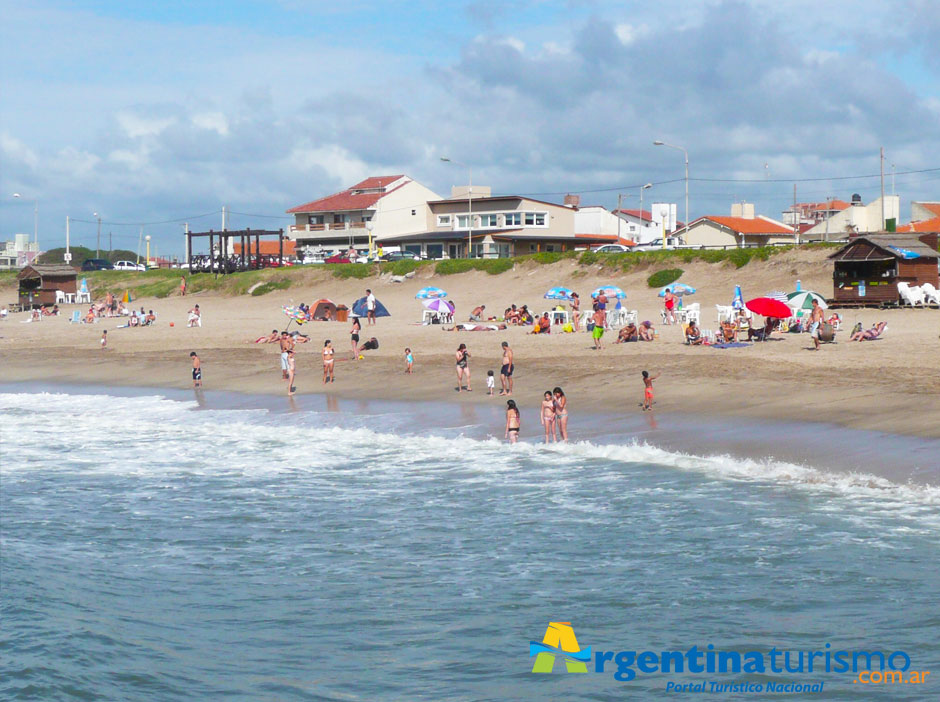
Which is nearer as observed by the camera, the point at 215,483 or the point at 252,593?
the point at 252,593

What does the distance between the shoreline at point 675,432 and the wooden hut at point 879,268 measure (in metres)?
16.9

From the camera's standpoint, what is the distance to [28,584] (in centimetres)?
1337

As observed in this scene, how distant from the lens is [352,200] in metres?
90.9

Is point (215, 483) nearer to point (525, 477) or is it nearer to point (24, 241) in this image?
point (525, 477)

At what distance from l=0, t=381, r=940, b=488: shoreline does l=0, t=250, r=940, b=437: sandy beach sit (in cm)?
61

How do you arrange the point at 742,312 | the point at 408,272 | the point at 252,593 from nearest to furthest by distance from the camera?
the point at 252,593, the point at 742,312, the point at 408,272

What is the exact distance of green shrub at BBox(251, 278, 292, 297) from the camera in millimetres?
62000

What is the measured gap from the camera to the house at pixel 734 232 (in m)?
78.8

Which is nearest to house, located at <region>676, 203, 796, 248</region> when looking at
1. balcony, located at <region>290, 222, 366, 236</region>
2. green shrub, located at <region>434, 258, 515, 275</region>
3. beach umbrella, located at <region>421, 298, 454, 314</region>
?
green shrub, located at <region>434, 258, 515, 275</region>

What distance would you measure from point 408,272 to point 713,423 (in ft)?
131

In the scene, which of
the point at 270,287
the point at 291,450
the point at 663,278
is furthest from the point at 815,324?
the point at 270,287

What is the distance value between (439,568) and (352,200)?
7988cm

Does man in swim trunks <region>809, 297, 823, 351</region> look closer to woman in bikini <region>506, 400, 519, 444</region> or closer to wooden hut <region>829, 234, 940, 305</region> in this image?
wooden hut <region>829, 234, 940, 305</region>

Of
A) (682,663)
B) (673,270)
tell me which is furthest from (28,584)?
(673,270)
